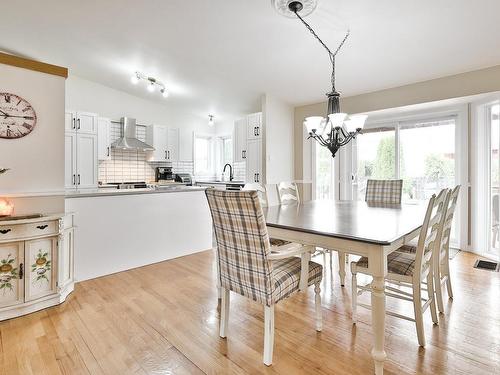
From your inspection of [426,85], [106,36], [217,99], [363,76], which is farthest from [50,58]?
[426,85]

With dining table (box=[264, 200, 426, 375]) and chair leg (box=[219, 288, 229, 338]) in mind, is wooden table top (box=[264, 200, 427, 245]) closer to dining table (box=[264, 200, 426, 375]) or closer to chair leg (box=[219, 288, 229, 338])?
dining table (box=[264, 200, 426, 375])

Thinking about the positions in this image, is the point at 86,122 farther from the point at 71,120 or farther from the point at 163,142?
the point at 163,142

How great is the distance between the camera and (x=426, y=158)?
430cm

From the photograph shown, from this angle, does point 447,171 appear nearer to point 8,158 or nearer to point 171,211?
point 171,211

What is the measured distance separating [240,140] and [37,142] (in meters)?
3.35

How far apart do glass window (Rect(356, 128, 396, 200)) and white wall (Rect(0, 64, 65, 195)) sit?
4.20 metres

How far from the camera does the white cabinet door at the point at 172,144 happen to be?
622 cm

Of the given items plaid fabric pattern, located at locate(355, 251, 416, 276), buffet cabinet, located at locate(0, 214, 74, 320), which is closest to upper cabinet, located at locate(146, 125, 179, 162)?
buffet cabinet, located at locate(0, 214, 74, 320)

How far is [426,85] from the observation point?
3703mm

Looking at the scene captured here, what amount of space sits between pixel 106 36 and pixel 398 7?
129 inches

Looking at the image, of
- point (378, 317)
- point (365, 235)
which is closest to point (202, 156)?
point (365, 235)

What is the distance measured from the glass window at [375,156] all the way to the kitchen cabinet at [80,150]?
463 centimetres

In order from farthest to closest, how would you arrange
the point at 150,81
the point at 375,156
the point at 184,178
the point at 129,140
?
the point at 184,178 → the point at 129,140 → the point at 150,81 → the point at 375,156

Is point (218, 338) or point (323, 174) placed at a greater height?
point (323, 174)
